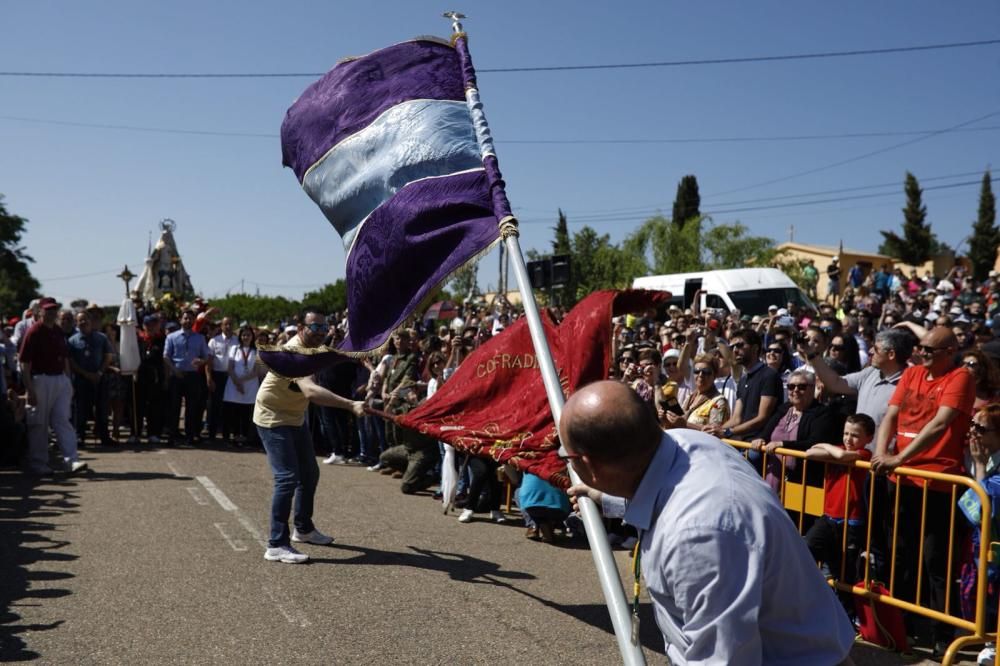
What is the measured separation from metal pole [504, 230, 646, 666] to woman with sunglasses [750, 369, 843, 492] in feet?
11.5

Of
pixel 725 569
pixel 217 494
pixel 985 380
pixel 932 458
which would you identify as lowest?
pixel 217 494

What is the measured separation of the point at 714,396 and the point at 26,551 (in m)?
6.10

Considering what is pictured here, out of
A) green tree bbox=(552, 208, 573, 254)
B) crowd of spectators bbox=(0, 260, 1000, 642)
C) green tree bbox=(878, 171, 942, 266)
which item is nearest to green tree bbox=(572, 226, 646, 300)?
green tree bbox=(552, 208, 573, 254)

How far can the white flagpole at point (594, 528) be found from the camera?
285 cm

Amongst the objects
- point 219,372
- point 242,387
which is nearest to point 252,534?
point 242,387

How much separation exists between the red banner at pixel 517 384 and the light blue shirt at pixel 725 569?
332cm

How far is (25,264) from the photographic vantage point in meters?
69.2

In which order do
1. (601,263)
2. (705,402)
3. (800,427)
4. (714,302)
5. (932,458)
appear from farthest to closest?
(601,263)
(714,302)
(705,402)
(800,427)
(932,458)

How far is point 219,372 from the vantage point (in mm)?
15938

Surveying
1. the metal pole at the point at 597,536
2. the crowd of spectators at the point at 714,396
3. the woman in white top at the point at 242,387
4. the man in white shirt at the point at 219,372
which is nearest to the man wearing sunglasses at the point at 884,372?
the crowd of spectators at the point at 714,396

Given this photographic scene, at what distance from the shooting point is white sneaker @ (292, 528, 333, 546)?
8141mm

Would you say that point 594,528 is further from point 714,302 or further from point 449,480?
point 714,302

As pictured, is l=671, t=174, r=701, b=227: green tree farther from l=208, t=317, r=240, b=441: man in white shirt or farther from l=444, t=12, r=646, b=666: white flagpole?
l=444, t=12, r=646, b=666: white flagpole

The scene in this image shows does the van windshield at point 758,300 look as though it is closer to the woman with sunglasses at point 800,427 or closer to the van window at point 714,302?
the van window at point 714,302
